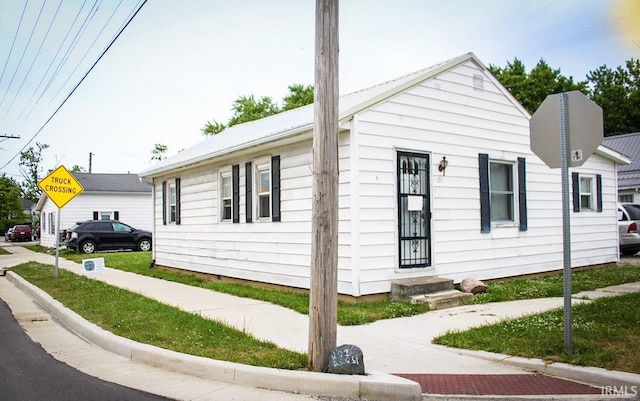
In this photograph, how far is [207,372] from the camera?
5.47 m

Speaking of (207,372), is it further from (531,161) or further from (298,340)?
(531,161)

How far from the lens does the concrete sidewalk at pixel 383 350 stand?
4.90 metres

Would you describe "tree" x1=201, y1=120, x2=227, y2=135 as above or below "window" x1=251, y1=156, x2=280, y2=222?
above

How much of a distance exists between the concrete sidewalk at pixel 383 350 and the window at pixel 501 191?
8.88 ft

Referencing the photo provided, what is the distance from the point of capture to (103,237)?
1038 inches

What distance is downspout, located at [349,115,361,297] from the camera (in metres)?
8.98

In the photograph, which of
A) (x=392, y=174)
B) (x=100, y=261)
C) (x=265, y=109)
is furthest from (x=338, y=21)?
(x=265, y=109)

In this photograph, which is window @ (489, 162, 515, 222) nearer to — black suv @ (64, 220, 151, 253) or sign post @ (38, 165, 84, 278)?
sign post @ (38, 165, 84, 278)

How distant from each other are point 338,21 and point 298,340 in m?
4.02

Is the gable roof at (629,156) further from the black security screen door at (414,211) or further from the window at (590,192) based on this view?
the black security screen door at (414,211)

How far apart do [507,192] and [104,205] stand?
91.9ft

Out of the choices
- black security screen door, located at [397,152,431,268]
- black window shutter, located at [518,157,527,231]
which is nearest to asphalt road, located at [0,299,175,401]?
black security screen door, located at [397,152,431,268]

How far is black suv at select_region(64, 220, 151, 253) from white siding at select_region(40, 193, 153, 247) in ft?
20.2

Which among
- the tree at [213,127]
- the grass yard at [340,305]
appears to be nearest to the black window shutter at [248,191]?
the grass yard at [340,305]
